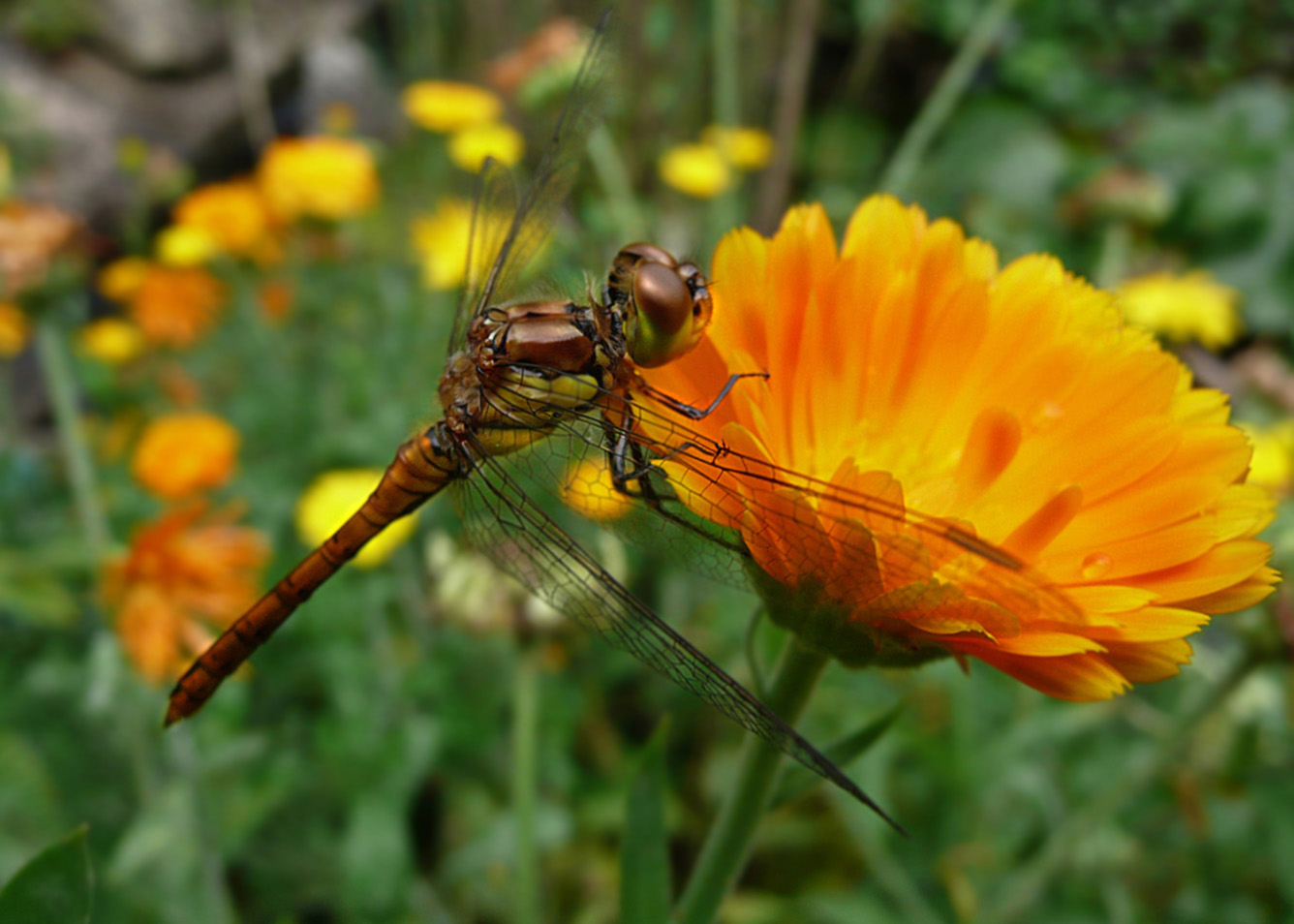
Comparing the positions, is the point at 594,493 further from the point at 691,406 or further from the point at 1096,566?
the point at 1096,566

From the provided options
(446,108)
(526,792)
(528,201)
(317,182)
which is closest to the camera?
(528,201)

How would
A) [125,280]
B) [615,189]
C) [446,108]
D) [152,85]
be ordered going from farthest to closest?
[152,85]
[125,280]
[446,108]
[615,189]

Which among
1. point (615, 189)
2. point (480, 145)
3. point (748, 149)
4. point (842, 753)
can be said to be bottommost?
point (842, 753)

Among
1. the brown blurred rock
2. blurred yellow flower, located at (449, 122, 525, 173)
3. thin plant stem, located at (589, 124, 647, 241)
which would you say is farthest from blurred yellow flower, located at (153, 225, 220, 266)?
the brown blurred rock

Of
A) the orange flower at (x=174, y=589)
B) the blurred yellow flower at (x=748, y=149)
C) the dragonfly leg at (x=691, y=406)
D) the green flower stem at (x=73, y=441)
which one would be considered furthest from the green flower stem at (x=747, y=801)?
the blurred yellow flower at (x=748, y=149)

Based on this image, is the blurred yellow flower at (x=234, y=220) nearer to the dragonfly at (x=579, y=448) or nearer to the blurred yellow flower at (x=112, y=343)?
the blurred yellow flower at (x=112, y=343)

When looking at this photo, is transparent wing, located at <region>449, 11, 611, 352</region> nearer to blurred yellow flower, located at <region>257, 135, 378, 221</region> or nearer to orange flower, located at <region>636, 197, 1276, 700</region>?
orange flower, located at <region>636, 197, 1276, 700</region>

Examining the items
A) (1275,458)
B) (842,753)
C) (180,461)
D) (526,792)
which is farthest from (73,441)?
(1275,458)
